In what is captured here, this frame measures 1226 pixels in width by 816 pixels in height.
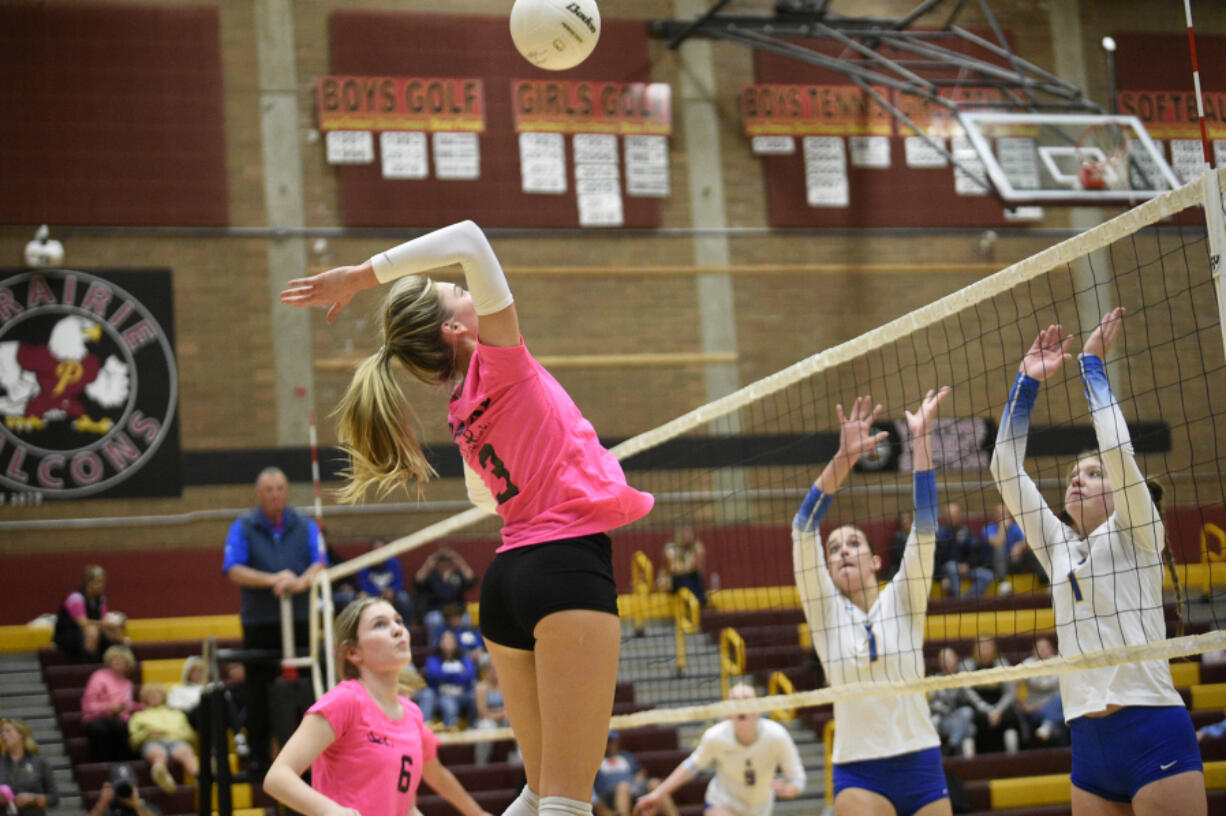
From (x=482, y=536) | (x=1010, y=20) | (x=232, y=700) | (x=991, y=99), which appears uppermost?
(x=1010, y=20)

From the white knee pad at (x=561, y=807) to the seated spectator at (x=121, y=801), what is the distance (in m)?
7.38

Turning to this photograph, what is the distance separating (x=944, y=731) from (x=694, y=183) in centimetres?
742

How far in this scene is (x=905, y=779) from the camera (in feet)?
16.0

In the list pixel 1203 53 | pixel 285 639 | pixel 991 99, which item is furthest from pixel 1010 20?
pixel 285 639

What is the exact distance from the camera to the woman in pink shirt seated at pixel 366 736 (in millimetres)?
4434

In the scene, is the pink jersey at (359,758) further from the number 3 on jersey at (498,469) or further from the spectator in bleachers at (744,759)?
the spectator in bleachers at (744,759)

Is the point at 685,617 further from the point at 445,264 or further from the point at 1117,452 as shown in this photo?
the point at 445,264

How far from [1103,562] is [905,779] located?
1.17 meters

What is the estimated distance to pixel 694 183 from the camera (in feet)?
50.7

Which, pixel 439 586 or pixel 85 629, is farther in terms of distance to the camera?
pixel 439 586

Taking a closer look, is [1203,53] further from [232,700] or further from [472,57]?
[232,700]

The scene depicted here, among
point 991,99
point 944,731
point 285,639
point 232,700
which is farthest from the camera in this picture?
point 991,99

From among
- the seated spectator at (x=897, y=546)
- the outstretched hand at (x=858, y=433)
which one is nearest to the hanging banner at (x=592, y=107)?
the seated spectator at (x=897, y=546)

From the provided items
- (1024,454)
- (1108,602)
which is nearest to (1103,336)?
(1024,454)
